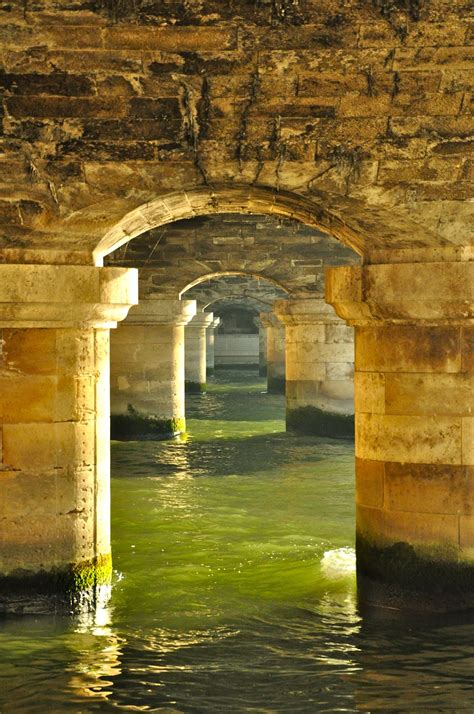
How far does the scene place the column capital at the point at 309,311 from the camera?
15242mm

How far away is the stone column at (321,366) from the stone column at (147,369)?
169 centimetres

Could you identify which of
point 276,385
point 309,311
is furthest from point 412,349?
point 276,385

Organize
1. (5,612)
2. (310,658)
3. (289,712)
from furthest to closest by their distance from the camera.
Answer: (5,612), (310,658), (289,712)

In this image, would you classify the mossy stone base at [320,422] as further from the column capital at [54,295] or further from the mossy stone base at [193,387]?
the column capital at [54,295]

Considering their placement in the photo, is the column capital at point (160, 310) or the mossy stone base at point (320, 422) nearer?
the column capital at point (160, 310)

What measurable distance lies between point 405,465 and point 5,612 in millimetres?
2711

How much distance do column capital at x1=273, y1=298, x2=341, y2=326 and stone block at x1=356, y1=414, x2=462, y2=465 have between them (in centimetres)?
850

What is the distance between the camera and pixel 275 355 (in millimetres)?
24328

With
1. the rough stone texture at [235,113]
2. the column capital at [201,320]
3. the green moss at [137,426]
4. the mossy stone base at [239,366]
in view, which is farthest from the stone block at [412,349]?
the mossy stone base at [239,366]

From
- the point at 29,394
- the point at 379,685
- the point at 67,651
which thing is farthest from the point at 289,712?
the point at 29,394

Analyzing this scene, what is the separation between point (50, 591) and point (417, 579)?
235 cm

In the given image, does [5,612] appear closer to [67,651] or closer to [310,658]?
[67,651]

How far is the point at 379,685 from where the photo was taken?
17.3ft

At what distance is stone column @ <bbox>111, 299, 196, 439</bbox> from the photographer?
15.1 m
